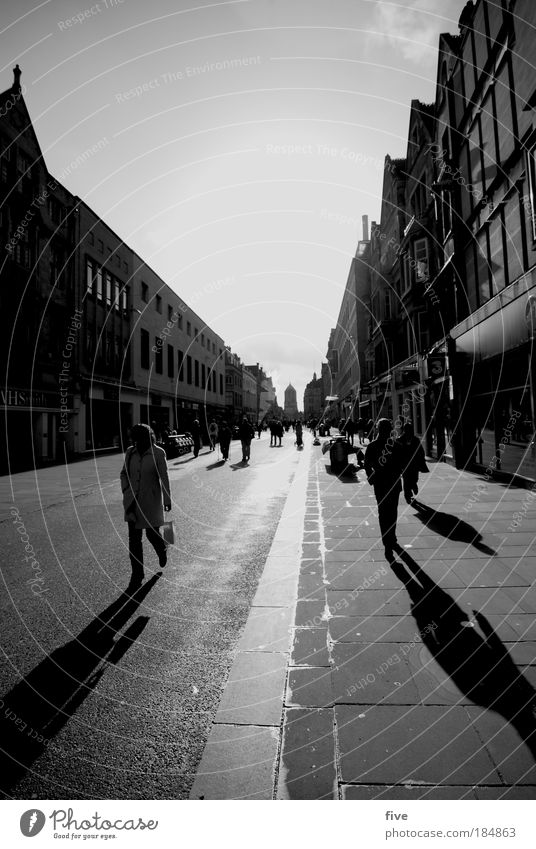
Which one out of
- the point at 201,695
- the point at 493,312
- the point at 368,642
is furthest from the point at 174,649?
the point at 493,312

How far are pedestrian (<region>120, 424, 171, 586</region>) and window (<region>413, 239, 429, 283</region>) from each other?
58.8 ft

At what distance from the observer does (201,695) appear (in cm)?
297

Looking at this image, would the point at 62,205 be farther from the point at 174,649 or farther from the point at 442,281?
the point at 174,649

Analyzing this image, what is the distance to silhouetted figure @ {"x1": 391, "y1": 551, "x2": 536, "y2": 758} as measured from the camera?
105 inches

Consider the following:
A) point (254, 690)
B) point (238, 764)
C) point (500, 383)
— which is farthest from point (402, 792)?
point (500, 383)

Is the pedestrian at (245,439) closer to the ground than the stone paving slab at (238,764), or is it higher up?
higher up

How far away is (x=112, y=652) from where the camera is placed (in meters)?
3.57

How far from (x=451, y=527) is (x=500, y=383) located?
6.97 meters

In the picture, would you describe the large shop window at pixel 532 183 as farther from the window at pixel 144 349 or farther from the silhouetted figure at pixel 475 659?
the window at pixel 144 349

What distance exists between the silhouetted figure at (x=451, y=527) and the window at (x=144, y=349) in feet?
97.7

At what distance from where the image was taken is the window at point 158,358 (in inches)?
1463

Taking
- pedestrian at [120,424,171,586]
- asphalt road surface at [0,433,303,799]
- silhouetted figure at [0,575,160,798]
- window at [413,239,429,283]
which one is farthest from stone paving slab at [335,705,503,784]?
window at [413,239,429,283]

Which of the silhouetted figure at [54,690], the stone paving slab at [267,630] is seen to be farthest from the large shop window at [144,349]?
the stone paving slab at [267,630]

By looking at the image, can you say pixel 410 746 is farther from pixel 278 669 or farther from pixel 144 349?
pixel 144 349
